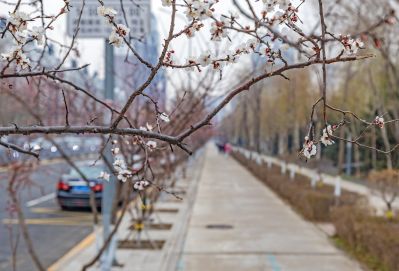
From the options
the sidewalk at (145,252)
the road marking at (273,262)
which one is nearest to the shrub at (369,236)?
the road marking at (273,262)

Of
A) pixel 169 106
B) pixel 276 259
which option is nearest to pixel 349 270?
pixel 276 259

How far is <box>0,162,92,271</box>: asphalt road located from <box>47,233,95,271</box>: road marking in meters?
0.10

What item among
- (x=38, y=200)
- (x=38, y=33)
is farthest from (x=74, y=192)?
(x=38, y=33)

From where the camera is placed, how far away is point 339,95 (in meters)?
25.6

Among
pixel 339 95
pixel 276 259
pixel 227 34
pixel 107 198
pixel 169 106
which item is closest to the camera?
pixel 227 34

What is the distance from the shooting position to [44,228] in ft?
41.9

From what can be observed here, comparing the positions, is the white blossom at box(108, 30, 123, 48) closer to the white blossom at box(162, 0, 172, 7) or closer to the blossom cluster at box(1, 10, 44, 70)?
the white blossom at box(162, 0, 172, 7)

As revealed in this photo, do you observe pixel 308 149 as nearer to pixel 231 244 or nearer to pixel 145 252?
pixel 145 252

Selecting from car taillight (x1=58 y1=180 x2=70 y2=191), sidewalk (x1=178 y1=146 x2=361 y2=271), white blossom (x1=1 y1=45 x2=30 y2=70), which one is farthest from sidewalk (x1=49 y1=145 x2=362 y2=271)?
white blossom (x1=1 y1=45 x2=30 y2=70)

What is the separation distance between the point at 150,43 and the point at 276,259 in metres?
3.72

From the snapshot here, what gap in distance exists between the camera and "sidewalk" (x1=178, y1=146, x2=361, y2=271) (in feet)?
29.8

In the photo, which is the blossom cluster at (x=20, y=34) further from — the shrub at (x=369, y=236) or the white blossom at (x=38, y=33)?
the shrub at (x=369, y=236)

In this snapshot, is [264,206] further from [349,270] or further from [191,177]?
[191,177]

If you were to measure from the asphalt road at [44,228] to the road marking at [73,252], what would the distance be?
3.8 inches
